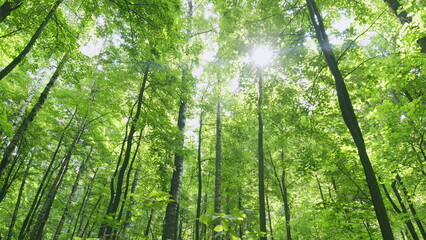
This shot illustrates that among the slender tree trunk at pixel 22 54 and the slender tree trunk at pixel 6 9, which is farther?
the slender tree trunk at pixel 22 54

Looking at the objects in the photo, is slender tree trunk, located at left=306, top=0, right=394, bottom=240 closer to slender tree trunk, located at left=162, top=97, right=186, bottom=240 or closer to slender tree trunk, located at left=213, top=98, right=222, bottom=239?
slender tree trunk, located at left=162, top=97, right=186, bottom=240

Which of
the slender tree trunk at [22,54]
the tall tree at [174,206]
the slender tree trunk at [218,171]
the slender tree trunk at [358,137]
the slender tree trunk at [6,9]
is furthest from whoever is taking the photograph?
the slender tree trunk at [218,171]

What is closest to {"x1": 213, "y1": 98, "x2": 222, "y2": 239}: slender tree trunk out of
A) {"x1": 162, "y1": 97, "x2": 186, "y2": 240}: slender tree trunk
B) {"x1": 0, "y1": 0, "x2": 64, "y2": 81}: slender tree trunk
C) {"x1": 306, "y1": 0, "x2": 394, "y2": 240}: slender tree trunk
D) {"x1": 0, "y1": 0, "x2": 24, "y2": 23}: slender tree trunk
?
{"x1": 162, "y1": 97, "x2": 186, "y2": 240}: slender tree trunk

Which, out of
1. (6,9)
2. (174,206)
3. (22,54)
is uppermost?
(6,9)

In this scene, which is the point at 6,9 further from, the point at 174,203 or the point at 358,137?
the point at 174,203

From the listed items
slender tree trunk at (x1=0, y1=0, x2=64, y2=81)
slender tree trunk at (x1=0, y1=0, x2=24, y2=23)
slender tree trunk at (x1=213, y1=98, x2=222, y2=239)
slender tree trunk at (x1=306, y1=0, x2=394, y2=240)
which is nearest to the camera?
slender tree trunk at (x1=306, y1=0, x2=394, y2=240)

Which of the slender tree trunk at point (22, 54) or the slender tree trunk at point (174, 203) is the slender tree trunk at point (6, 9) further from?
the slender tree trunk at point (174, 203)

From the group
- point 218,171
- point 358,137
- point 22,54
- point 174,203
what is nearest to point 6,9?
point 22,54

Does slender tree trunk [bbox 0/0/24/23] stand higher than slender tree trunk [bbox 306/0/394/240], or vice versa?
slender tree trunk [bbox 0/0/24/23]

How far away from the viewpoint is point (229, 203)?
14594mm

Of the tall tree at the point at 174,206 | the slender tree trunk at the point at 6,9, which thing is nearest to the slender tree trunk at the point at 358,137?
the tall tree at the point at 174,206

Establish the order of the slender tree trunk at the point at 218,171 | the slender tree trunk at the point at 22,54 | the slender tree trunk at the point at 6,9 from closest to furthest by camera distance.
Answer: the slender tree trunk at the point at 6,9 < the slender tree trunk at the point at 22,54 < the slender tree trunk at the point at 218,171

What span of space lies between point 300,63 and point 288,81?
103 cm

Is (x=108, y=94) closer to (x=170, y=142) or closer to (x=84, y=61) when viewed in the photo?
(x=84, y=61)
